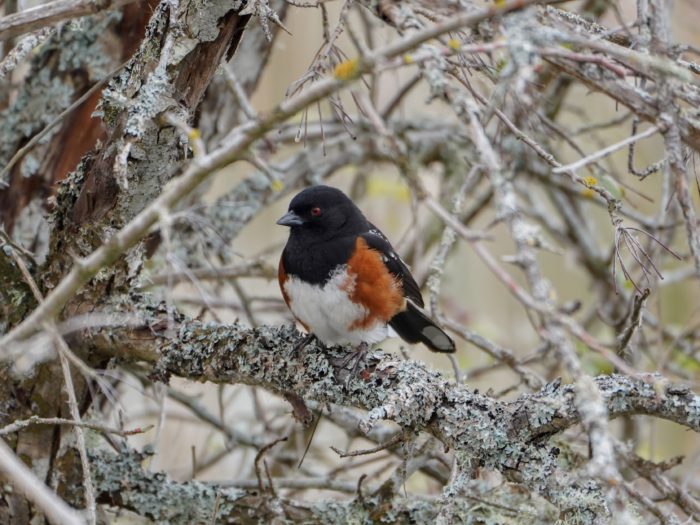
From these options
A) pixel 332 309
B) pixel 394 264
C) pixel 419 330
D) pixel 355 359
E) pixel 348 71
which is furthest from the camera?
pixel 419 330

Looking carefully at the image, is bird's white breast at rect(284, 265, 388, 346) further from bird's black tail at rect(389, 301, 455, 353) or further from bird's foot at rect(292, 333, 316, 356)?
bird's black tail at rect(389, 301, 455, 353)

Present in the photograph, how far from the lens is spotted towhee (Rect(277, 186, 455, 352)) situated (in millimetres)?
2973

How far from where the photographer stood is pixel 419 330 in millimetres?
3391

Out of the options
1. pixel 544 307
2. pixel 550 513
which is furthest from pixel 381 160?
pixel 544 307

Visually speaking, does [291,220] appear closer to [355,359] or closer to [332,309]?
[332,309]

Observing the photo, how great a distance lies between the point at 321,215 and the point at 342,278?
32 centimetres

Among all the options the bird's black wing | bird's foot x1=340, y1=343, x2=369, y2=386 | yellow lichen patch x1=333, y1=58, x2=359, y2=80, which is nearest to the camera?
yellow lichen patch x1=333, y1=58, x2=359, y2=80

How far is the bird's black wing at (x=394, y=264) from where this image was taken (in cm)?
317

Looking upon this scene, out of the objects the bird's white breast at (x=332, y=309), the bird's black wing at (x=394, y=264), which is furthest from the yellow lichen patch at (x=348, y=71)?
the bird's black wing at (x=394, y=264)

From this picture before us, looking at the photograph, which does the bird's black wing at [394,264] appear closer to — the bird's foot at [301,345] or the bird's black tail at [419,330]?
the bird's black tail at [419,330]

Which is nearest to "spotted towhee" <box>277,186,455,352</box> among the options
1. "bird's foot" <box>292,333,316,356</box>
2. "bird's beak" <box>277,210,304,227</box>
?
"bird's beak" <box>277,210,304,227</box>

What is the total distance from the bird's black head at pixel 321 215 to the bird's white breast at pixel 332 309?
23 cm

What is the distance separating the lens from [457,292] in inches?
243

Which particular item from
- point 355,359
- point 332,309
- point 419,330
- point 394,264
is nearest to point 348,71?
point 355,359
